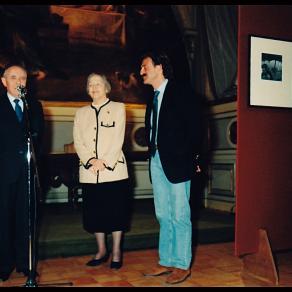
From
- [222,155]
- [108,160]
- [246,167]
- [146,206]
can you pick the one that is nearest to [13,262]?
[108,160]

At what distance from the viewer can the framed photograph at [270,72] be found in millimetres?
3246

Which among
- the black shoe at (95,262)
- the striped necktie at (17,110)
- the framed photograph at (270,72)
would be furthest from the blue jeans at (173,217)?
the striped necktie at (17,110)

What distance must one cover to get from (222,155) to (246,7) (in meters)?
2.99

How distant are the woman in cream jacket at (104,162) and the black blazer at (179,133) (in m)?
0.46

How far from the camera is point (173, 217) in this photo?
119 inches

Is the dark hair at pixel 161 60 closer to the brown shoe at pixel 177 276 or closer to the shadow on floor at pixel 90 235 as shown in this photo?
the brown shoe at pixel 177 276

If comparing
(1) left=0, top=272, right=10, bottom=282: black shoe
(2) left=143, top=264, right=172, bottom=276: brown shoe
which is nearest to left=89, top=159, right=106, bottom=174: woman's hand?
(2) left=143, top=264, right=172, bottom=276: brown shoe

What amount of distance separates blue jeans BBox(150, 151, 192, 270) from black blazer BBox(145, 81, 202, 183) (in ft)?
0.35

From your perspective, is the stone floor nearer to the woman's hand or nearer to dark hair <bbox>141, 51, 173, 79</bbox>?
the woman's hand

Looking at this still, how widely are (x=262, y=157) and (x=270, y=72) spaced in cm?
67

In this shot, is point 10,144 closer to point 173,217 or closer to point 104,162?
point 104,162

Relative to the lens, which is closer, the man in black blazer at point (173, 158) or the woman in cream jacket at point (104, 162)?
the man in black blazer at point (173, 158)

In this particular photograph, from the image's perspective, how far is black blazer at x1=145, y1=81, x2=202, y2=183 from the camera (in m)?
2.95
